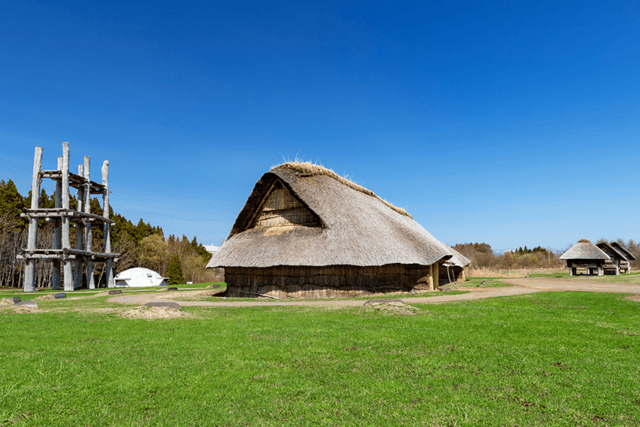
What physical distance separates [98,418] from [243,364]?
2.56 m

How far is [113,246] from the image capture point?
5512 centimetres

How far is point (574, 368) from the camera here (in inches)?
243

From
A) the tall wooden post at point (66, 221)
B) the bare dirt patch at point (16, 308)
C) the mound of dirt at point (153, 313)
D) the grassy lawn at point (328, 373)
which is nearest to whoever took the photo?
the grassy lawn at point (328, 373)

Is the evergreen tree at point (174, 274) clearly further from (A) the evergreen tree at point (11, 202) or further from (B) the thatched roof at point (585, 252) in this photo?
(B) the thatched roof at point (585, 252)

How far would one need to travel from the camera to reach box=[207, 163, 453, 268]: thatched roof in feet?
71.6

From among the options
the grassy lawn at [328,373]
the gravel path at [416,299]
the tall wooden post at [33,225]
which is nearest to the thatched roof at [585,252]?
the gravel path at [416,299]

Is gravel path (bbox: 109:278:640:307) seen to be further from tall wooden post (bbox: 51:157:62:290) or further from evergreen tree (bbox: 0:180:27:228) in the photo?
evergreen tree (bbox: 0:180:27:228)

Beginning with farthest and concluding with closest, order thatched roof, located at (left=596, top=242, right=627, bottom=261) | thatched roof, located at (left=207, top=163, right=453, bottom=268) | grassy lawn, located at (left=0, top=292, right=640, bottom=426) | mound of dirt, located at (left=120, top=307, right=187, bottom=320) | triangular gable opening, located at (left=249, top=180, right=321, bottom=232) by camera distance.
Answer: thatched roof, located at (left=596, top=242, right=627, bottom=261) → triangular gable opening, located at (left=249, top=180, right=321, bottom=232) → thatched roof, located at (left=207, top=163, right=453, bottom=268) → mound of dirt, located at (left=120, top=307, right=187, bottom=320) → grassy lawn, located at (left=0, top=292, right=640, bottom=426)

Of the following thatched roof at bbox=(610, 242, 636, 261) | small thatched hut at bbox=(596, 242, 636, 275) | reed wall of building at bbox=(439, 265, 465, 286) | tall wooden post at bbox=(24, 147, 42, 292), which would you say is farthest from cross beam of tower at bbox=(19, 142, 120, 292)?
thatched roof at bbox=(610, 242, 636, 261)

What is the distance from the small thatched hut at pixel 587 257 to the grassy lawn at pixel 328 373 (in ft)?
106

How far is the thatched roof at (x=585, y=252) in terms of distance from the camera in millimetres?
37244

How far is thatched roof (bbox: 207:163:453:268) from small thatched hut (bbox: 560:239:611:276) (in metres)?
22.4

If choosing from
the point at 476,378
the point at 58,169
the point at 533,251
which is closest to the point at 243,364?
the point at 476,378

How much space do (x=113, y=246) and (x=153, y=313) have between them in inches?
1957
